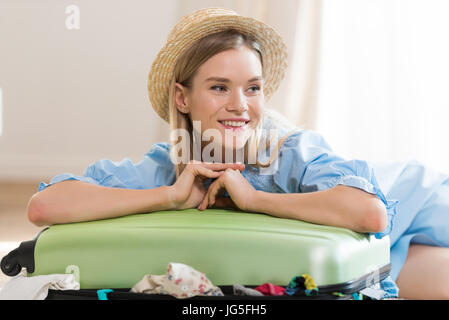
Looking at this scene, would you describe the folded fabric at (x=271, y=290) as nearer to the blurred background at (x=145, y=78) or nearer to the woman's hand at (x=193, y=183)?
the woman's hand at (x=193, y=183)

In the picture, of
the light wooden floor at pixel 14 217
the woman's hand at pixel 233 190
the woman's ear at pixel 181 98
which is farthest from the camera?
the light wooden floor at pixel 14 217

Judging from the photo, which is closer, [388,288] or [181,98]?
[388,288]

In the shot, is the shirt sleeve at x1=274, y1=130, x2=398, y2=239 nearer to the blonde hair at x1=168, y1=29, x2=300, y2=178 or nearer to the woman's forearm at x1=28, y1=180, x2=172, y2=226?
the blonde hair at x1=168, y1=29, x2=300, y2=178

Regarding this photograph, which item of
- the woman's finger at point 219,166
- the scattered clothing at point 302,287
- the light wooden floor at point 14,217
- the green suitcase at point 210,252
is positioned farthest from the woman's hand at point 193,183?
the light wooden floor at point 14,217

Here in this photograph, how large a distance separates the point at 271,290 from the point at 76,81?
9.82 feet

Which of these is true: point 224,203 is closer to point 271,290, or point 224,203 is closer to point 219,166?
point 219,166

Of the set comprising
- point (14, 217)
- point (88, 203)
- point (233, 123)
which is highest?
point (233, 123)

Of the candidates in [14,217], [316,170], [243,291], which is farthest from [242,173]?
[14,217]

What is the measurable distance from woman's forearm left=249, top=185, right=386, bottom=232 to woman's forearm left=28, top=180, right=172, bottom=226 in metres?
0.24

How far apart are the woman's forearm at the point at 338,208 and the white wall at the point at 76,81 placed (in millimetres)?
2640

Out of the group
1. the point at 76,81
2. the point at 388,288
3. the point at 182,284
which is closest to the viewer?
the point at 182,284

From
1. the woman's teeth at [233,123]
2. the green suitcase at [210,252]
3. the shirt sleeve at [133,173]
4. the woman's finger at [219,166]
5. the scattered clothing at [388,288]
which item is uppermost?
the woman's teeth at [233,123]

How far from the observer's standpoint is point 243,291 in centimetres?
89

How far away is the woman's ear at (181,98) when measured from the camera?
140 centimetres
